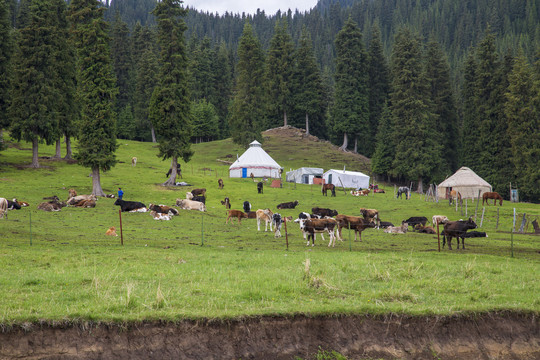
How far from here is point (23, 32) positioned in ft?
161

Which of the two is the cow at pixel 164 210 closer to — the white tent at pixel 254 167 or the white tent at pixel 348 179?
the white tent at pixel 348 179

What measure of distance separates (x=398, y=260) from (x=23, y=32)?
44935 mm

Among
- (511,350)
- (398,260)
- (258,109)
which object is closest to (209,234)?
(398,260)

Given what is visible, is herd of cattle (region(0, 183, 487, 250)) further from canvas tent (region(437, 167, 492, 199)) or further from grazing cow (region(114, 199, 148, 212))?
canvas tent (region(437, 167, 492, 199))

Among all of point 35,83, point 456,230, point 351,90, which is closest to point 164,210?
point 456,230

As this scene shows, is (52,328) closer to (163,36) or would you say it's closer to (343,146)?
(163,36)

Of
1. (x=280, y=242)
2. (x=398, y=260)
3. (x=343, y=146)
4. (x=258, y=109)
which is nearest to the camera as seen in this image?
(x=398, y=260)

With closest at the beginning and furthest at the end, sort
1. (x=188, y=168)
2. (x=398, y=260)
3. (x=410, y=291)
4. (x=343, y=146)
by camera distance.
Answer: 1. (x=410, y=291)
2. (x=398, y=260)
3. (x=188, y=168)
4. (x=343, y=146)

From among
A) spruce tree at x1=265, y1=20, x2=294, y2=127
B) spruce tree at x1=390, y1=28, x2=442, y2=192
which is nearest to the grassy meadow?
spruce tree at x1=390, y1=28, x2=442, y2=192

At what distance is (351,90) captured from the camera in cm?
8112

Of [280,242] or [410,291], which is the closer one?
[410,291]

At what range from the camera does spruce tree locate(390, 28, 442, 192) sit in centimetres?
6456

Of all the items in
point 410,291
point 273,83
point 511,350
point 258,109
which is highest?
point 273,83

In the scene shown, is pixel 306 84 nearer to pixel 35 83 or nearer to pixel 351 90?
pixel 351 90
